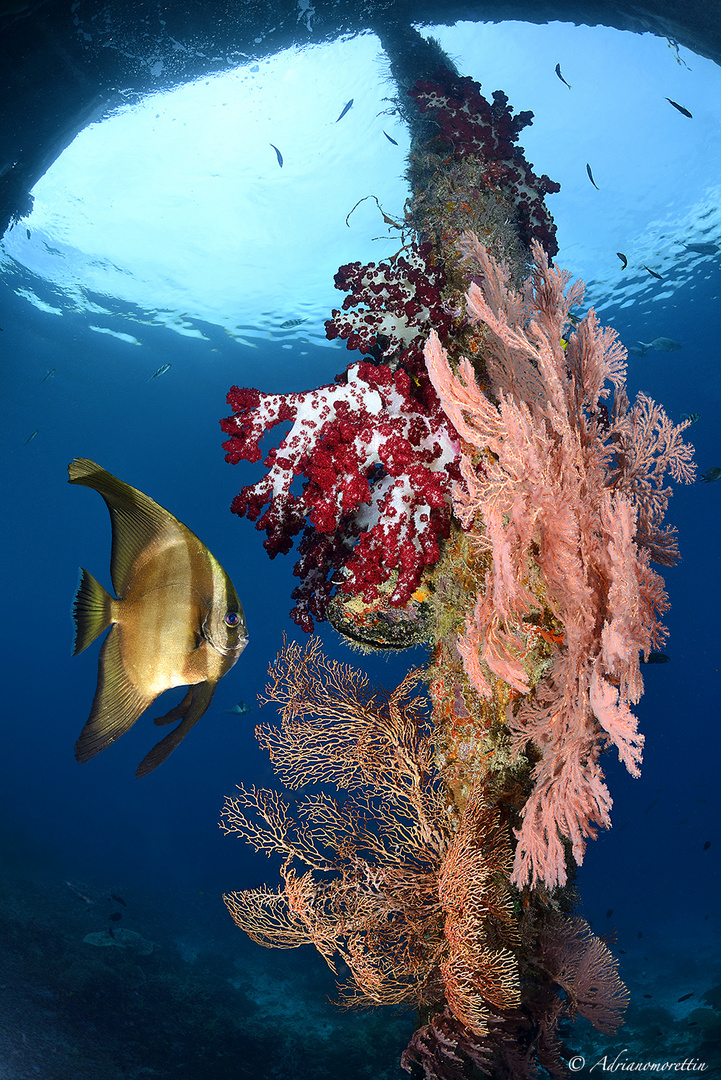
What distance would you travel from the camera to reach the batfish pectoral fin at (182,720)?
192cm

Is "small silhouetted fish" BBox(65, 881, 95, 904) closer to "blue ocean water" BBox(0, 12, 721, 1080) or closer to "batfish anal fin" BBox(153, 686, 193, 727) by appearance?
"blue ocean water" BBox(0, 12, 721, 1080)

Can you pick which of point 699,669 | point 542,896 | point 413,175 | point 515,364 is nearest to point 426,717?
point 542,896

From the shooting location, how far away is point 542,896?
130 inches

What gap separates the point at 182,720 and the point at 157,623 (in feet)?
1.36

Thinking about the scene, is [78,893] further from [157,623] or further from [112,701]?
[157,623]

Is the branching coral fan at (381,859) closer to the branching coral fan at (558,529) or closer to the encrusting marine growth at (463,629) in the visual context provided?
the encrusting marine growth at (463,629)

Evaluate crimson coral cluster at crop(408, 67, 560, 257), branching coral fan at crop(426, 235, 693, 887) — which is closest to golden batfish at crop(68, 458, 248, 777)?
branching coral fan at crop(426, 235, 693, 887)

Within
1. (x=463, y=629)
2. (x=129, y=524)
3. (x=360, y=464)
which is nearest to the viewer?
(x=129, y=524)

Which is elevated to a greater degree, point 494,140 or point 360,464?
point 494,140

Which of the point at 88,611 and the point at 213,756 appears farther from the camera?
the point at 213,756

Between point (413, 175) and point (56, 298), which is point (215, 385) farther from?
Result: point (413, 175)

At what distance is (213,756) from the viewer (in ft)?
174

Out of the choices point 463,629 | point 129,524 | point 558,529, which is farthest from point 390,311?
point 129,524

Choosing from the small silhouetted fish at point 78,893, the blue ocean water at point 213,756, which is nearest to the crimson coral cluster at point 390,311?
the blue ocean water at point 213,756
